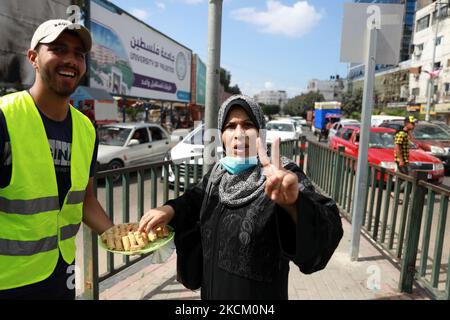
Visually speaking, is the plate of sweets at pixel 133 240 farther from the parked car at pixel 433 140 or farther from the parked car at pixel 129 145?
the parked car at pixel 433 140

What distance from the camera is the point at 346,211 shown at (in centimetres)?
581

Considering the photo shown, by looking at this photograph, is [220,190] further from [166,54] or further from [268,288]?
[166,54]

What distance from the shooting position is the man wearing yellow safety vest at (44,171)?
4.75ft

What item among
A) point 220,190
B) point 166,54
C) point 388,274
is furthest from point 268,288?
point 166,54

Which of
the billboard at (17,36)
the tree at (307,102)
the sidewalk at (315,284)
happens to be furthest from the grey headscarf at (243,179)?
the tree at (307,102)

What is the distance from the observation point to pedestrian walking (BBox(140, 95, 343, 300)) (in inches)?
50.7

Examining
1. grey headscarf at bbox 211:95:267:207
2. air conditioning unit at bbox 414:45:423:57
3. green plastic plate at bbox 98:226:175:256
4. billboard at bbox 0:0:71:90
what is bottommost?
green plastic plate at bbox 98:226:175:256

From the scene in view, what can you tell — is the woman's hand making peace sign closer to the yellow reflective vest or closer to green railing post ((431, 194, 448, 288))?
the yellow reflective vest

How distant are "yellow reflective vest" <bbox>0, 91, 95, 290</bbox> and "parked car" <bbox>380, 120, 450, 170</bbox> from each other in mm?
11774

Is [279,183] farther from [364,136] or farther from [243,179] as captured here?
[364,136]

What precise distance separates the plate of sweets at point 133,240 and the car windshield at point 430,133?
43.8 feet

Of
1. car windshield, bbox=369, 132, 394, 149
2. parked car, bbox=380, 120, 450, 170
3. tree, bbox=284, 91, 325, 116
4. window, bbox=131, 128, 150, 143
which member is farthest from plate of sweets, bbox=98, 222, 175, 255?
tree, bbox=284, 91, 325, 116

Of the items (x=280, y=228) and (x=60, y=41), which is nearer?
(x=280, y=228)

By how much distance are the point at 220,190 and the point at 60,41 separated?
1014mm
